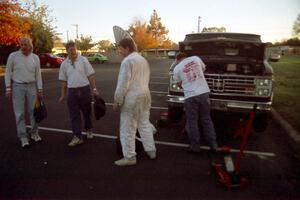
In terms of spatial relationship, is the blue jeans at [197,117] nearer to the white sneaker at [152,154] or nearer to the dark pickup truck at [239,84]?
the white sneaker at [152,154]

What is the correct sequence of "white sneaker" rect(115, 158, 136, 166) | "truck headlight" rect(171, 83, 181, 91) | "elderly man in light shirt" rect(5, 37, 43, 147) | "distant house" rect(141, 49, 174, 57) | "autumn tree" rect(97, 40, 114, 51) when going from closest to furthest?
"white sneaker" rect(115, 158, 136, 166) → "elderly man in light shirt" rect(5, 37, 43, 147) → "truck headlight" rect(171, 83, 181, 91) → "distant house" rect(141, 49, 174, 57) → "autumn tree" rect(97, 40, 114, 51)

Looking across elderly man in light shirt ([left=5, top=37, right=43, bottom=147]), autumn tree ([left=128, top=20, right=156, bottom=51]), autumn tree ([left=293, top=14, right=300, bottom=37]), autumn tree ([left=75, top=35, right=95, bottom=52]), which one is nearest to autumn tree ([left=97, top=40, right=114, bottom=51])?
autumn tree ([left=75, top=35, right=95, bottom=52])

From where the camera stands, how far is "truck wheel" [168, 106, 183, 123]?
6.51m

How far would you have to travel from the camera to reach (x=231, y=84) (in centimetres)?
600

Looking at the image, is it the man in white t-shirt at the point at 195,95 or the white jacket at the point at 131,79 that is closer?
the white jacket at the point at 131,79

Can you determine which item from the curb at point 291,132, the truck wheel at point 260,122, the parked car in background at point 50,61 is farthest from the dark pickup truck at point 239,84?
the parked car in background at point 50,61

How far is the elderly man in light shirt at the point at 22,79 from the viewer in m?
5.25

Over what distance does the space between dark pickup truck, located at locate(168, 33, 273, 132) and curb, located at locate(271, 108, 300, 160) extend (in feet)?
1.79

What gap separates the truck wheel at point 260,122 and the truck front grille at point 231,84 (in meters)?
0.52

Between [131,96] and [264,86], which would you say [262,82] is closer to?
[264,86]

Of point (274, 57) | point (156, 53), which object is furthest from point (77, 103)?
point (156, 53)

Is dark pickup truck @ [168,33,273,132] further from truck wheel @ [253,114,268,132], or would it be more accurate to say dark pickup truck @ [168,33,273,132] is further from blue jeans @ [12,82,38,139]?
blue jeans @ [12,82,38,139]

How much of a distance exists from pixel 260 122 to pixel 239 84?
3.13 ft

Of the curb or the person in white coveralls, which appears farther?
the curb
